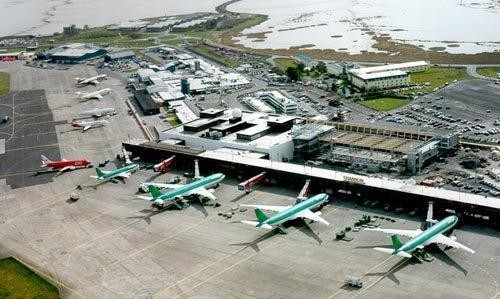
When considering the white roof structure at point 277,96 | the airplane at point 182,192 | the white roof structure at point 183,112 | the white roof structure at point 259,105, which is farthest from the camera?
the white roof structure at point 277,96

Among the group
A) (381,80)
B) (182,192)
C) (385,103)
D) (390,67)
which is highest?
(390,67)

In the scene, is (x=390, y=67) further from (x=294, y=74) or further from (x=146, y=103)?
(x=146, y=103)

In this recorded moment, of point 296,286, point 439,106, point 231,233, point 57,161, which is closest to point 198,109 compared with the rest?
point 57,161

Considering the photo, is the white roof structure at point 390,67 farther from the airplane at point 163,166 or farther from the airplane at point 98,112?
the airplane at point 163,166

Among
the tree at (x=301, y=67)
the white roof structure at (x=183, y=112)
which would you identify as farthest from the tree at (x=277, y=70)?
the white roof structure at (x=183, y=112)

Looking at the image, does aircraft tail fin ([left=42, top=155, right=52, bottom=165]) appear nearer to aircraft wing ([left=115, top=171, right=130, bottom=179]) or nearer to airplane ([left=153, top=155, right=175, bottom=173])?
aircraft wing ([left=115, top=171, right=130, bottom=179])

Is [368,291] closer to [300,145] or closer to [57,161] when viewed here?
[300,145]

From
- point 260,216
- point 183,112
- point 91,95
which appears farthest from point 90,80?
point 260,216
